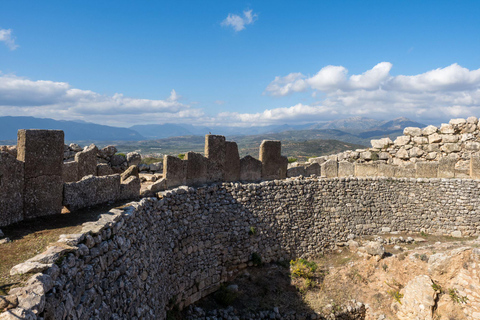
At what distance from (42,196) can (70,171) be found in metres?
3.07

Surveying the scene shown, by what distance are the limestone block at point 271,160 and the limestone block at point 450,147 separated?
825 cm

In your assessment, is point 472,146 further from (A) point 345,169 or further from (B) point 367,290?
(B) point 367,290

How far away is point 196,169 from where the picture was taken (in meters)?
9.90

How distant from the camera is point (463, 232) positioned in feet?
41.8

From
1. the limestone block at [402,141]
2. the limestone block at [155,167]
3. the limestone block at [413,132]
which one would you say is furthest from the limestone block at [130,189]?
the limestone block at [413,132]

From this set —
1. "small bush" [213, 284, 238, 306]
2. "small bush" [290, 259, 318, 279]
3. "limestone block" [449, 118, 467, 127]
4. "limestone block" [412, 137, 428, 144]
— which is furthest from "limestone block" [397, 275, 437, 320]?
"limestone block" [449, 118, 467, 127]

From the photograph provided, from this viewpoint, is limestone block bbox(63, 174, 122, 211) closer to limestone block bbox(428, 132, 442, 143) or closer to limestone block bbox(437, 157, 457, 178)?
limestone block bbox(437, 157, 457, 178)

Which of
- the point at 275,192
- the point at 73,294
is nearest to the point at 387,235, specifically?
the point at 275,192

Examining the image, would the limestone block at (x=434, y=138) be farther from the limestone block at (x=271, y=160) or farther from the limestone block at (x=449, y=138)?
the limestone block at (x=271, y=160)

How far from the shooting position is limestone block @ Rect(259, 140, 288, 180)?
12.0 meters

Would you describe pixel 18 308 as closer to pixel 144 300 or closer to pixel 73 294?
pixel 73 294

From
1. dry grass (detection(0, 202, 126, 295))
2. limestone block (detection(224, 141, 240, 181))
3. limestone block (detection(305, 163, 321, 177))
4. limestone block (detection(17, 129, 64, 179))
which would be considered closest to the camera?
dry grass (detection(0, 202, 126, 295))

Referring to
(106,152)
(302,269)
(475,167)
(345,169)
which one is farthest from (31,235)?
(475,167)

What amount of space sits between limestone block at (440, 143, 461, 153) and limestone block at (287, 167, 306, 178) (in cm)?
716
